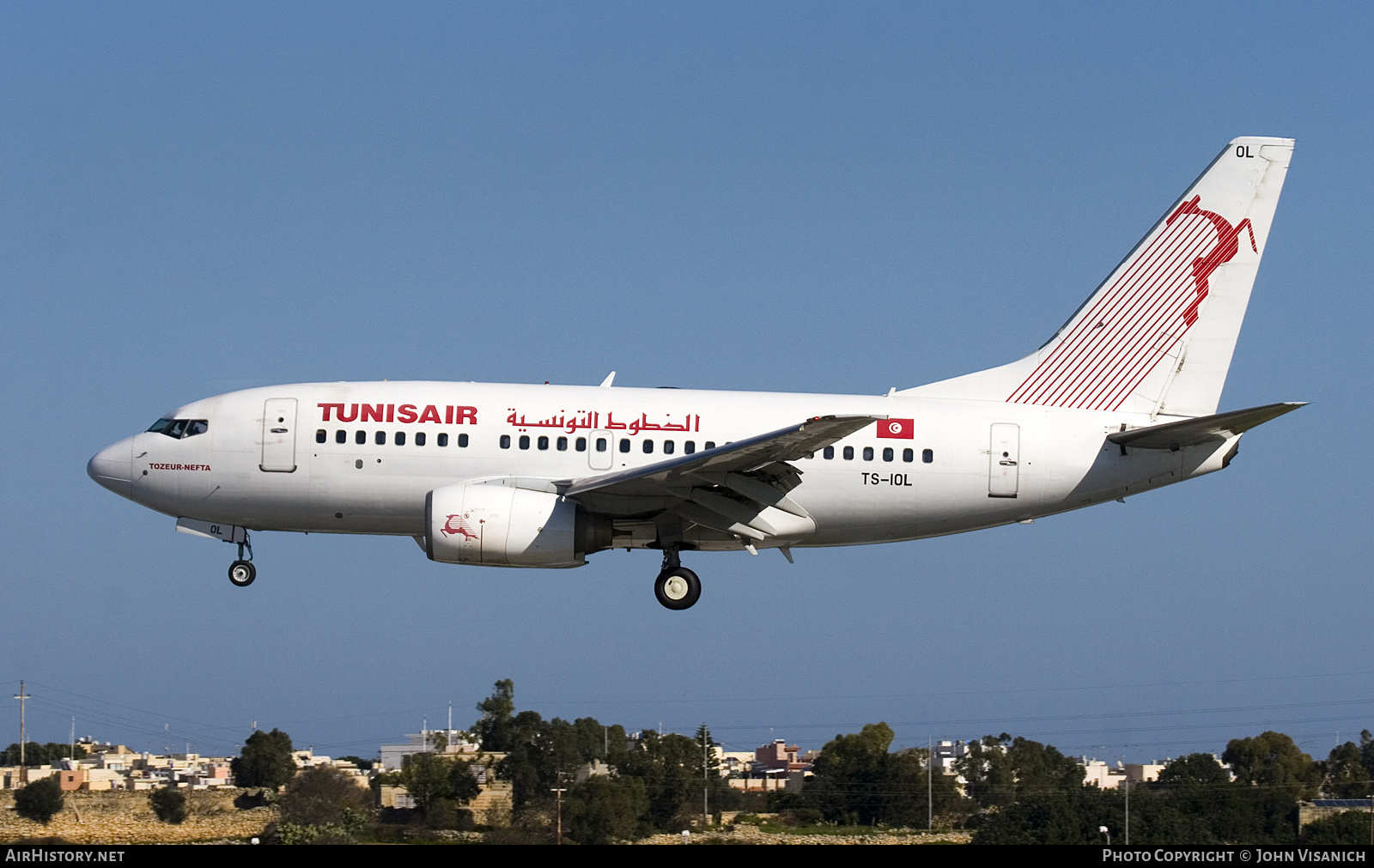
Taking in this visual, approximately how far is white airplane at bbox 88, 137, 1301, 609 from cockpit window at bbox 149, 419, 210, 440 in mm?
46

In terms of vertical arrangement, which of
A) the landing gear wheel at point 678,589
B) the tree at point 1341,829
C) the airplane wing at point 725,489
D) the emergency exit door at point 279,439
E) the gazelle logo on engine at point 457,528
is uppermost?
the emergency exit door at point 279,439

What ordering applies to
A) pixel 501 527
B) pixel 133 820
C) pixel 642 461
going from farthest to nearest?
pixel 642 461, pixel 501 527, pixel 133 820

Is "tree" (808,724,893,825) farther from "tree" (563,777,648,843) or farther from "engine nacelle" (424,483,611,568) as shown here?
"engine nacelle" (424,483,611,568)

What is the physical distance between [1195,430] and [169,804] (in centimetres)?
2072

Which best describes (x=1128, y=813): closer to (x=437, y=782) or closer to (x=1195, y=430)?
(x=1195, y=430)

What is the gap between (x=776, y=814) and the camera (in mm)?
30812

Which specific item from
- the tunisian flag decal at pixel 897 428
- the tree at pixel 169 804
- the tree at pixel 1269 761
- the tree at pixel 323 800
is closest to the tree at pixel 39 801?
the tree at pixel 169 804

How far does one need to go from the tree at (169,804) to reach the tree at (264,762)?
1553 mm

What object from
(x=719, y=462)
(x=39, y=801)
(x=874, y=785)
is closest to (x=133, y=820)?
(x=39, y=801)

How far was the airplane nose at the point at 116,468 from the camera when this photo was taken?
1188 inches

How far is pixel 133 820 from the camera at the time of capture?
27.5m

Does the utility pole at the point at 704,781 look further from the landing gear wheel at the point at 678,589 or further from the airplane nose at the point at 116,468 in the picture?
the airplane nose at the point at 116,468
